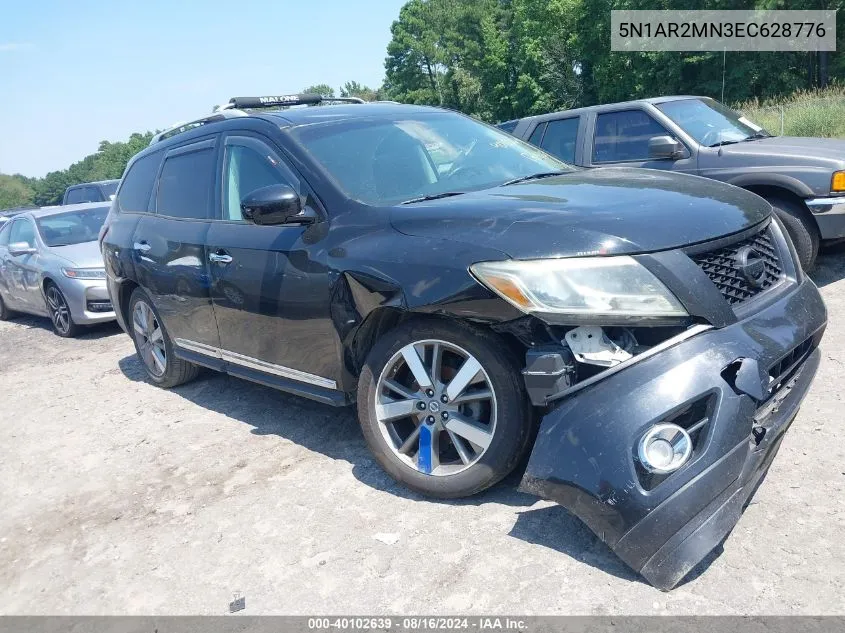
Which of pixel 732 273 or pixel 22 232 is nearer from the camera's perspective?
pixel 732 273

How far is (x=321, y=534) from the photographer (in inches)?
126

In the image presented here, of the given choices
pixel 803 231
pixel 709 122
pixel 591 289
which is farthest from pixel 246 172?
pixel 709 122

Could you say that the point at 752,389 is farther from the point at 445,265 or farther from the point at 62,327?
the point at 62,327

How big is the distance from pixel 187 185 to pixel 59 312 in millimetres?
4941

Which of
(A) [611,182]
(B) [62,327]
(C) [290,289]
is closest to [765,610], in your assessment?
(A) [611,182]

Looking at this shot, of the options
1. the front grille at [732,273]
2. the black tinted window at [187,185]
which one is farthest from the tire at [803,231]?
the black tinted window at [187,185]

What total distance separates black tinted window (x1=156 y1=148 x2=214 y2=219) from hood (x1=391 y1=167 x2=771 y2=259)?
1.81m

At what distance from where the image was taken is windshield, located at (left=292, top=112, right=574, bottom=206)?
372cm

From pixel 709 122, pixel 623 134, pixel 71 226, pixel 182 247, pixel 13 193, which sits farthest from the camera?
pixel 13 193

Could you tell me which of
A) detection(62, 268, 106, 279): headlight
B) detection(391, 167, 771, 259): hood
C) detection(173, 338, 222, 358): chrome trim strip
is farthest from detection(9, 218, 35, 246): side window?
detection(391, 167, 771, 259): hood

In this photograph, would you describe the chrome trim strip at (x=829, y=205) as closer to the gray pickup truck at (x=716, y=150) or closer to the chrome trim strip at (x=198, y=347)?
the gray pickup truck at (x=716, y=150)

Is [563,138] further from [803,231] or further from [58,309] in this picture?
[58,309]

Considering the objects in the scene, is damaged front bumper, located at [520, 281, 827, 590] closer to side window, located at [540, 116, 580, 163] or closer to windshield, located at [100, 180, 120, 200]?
side window, located at [540, 116, 580, 163]

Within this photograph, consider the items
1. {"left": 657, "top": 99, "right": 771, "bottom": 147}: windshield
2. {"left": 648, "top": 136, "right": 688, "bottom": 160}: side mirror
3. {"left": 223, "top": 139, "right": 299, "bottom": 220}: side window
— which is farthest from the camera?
{"left": 657, "top": 99, "right": 771, "bottom": 147}: windshield
